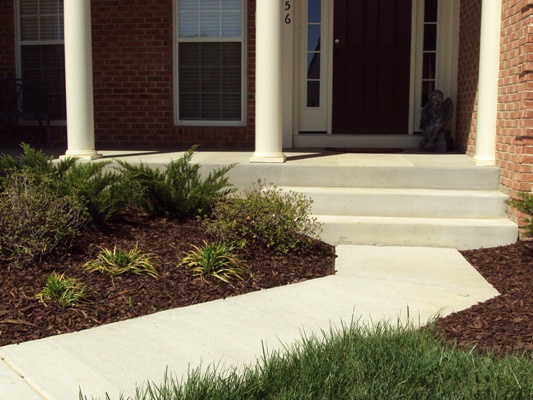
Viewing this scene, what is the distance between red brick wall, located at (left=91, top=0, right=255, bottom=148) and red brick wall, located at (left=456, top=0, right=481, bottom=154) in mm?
2972

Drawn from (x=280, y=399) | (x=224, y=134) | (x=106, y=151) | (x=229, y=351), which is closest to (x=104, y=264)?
(x=229, y=351)

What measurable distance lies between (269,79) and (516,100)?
8.53ft

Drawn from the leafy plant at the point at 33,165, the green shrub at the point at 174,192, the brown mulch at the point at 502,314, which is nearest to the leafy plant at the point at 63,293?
the leafy plant at the point at 33,165

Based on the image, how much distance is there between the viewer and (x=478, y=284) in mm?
5473

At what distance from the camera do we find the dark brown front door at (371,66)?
10.0 m

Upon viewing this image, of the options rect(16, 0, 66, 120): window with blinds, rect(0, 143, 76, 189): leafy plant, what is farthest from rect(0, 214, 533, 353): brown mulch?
rect(16, 0, 66, 120): window with blinds

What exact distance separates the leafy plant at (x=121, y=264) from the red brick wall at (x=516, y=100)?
364 cm

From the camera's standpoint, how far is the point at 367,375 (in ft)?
11.1

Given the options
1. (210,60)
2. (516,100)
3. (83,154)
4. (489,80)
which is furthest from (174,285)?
(210,60)

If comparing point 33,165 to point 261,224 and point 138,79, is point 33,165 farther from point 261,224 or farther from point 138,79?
point 138,79

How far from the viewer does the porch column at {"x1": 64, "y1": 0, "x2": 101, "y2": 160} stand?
8102mm

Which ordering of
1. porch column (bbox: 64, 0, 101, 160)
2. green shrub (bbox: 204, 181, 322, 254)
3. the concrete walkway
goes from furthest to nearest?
porch column (bbox: 64, 0, 101, 160) < green shrub (bbox: 204, 181, 322, 254) < the concrete walkway

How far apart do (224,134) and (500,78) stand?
431 centimetres

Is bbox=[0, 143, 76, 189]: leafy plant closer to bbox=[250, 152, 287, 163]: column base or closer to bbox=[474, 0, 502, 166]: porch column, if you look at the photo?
bbox=[250, 152, 287, 163]: column base
